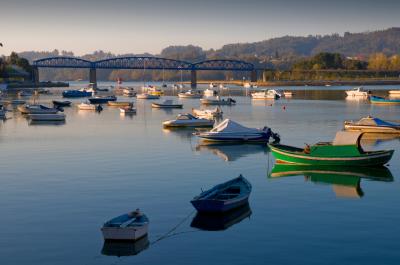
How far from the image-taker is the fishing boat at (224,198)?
3097 cm

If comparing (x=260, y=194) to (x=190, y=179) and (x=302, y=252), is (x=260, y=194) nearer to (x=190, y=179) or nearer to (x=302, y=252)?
(x=190, y=179)

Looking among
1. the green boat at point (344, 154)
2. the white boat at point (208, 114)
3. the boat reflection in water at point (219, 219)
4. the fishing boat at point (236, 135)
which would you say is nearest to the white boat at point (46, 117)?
the white boat at point (208, 114)

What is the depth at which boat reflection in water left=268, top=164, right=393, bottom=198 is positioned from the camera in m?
39.6

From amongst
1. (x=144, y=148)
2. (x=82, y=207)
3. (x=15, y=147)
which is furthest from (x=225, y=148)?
(x=82, y=207)

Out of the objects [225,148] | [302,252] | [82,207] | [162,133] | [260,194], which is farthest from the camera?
[162,133]

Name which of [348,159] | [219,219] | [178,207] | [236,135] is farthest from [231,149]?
[219,219]

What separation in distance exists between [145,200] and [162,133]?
37.0m

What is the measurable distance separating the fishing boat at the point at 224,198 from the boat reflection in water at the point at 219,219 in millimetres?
246

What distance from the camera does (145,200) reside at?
3472cm

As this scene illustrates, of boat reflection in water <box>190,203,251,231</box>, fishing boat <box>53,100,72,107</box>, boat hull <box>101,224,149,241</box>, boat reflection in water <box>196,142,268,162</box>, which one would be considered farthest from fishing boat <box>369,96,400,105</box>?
boat hull <box>101,224,149,241</box>

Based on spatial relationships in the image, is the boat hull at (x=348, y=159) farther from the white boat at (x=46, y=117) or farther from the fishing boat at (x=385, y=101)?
the fishing boat at (x=385, y=101)

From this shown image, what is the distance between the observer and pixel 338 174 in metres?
42.8

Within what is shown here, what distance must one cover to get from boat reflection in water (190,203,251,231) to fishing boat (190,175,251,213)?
0.81 feet

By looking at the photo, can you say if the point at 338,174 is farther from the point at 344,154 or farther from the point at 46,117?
the point at 46,117
